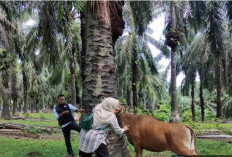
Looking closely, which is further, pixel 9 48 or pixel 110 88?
pixel 9 48

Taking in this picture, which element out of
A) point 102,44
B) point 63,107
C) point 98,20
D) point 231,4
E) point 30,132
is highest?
point 231,4

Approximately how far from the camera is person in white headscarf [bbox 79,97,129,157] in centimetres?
533

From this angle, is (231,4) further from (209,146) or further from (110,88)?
(110,88)

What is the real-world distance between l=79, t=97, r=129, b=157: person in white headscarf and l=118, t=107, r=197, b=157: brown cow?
86cm

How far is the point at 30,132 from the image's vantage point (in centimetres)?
1422

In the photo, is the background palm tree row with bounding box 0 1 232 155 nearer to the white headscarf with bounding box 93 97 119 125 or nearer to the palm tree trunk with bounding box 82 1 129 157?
the palm tree trunk with bounding box 82 1 129 157

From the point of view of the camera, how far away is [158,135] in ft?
20.0

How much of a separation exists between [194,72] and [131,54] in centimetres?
801

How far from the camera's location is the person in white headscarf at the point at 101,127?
210 inches

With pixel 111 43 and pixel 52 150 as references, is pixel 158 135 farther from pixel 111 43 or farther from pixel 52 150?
pixel 52 150

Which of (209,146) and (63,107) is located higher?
(63,107)

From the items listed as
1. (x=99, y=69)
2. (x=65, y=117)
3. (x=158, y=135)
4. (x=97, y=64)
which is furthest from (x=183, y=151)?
(x=65, y=117)

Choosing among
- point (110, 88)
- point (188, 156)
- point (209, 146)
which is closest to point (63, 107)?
point (110, 88)

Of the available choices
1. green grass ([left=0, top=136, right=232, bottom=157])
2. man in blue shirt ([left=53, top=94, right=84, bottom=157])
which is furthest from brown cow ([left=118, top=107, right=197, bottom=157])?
green grass ([left=0, top=136, right=232, bottom=157])
